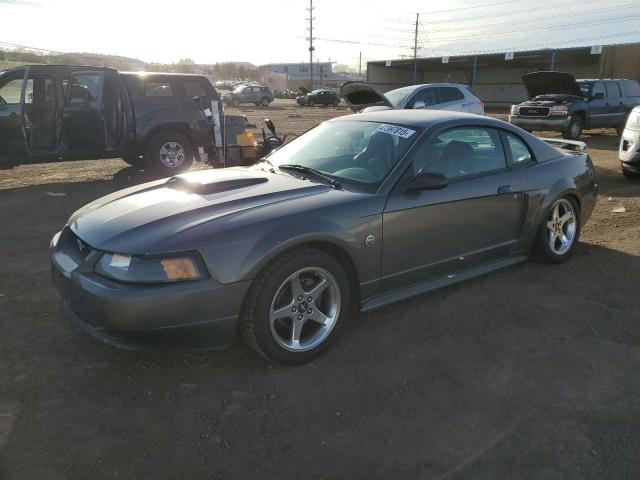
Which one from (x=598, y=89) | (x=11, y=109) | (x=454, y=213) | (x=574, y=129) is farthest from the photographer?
(x=598, y=89)

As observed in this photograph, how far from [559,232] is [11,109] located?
8031 mm

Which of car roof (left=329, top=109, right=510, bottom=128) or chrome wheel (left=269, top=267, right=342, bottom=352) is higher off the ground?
car roof (left=329, top=109, right=510, bottom=128)

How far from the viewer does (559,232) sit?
467 cm

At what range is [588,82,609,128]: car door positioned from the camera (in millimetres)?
14195

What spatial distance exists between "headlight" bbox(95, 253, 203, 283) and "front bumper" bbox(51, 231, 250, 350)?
34mm

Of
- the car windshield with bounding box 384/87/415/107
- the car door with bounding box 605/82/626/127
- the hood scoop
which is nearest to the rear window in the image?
the car door with bounding box 605/82/626/127

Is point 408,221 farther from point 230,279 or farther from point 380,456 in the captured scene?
point 380,456

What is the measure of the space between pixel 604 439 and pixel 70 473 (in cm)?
251

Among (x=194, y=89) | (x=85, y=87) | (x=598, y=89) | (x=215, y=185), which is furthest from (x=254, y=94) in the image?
(x=215, y=185)

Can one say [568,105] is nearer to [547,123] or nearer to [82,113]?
[547,123]

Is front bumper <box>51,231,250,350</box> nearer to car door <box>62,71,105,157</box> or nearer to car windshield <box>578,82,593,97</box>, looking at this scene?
car door <box>62,71,105,157</box>

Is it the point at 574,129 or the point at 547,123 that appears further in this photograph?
the point at 574,129

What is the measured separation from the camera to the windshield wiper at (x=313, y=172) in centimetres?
344

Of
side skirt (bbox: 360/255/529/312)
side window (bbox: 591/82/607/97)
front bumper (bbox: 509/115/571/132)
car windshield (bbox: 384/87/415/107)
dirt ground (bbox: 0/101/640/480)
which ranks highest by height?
side window (bbox: 591/82/607/97)
